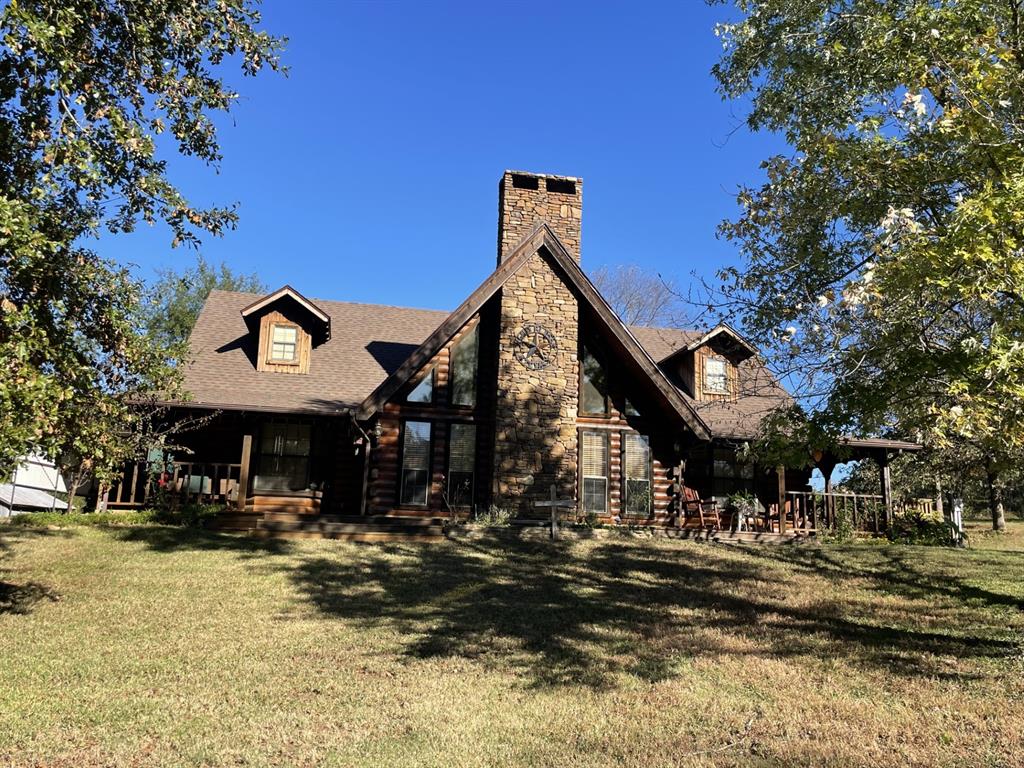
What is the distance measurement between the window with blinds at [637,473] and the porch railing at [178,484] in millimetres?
9690

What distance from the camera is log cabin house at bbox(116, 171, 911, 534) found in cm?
1908

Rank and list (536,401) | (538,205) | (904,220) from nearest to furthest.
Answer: (904,220) → (536,401) → (538,205)

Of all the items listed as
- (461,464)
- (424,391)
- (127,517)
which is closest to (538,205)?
(424,391)

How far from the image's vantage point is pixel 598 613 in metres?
11.7

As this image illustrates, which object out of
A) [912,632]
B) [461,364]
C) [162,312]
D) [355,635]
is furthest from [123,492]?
[162,312]

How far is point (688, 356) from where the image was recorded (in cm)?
2361

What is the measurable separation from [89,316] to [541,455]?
36.1 feet

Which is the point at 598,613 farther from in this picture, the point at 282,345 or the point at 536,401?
the point at 282,345

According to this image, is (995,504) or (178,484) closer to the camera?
(178,484)

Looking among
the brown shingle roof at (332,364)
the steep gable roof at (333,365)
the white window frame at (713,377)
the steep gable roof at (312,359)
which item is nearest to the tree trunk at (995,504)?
the brown shingle roof at (332,364)

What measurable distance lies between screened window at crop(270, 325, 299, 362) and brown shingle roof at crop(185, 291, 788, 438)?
0.61 metres

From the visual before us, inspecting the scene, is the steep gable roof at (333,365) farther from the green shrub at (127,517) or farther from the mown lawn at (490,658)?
the mown lawn at (490,658)

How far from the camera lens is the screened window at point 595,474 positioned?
20.2 m

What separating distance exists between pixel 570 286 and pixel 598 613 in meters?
10.5
